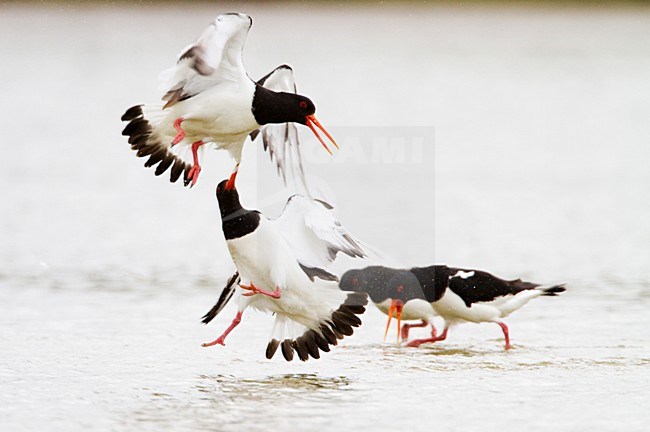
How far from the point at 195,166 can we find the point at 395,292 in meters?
1.92

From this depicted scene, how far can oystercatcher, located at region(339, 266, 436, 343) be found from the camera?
846 cm

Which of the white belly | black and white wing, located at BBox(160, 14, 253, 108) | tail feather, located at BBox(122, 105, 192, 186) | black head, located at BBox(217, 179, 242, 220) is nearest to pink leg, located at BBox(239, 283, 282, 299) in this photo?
black head, located at BBox(217, 179, 242, 220)

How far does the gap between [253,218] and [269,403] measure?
3.92 feet

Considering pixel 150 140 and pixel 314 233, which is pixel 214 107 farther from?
pixel 314 233

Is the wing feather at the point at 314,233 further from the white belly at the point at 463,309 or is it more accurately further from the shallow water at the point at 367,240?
the white belly at the point at 463,309

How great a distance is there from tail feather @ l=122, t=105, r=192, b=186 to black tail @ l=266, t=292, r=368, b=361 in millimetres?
1170

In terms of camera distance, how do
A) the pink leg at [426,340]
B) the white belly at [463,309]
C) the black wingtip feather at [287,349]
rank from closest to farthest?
1. the black wingtip feather at [287,349]
2. the pink leg at [426,340]
3. the white belly at [463,309]

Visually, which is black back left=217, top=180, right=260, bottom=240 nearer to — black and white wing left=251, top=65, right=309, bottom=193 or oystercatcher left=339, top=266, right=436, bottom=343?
black and white wing left=251, top=65, right=309, bottom=193

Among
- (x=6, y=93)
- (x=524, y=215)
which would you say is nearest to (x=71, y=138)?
(x=6, y=93)

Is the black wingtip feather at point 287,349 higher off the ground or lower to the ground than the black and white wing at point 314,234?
lower

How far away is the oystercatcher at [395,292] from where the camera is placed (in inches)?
333

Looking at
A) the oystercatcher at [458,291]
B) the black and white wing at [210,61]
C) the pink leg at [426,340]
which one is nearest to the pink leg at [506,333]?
the oystercatcher at [458,291]

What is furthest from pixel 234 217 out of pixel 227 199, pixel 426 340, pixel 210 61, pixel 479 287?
pixel 479 287

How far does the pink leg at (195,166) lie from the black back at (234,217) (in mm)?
155
